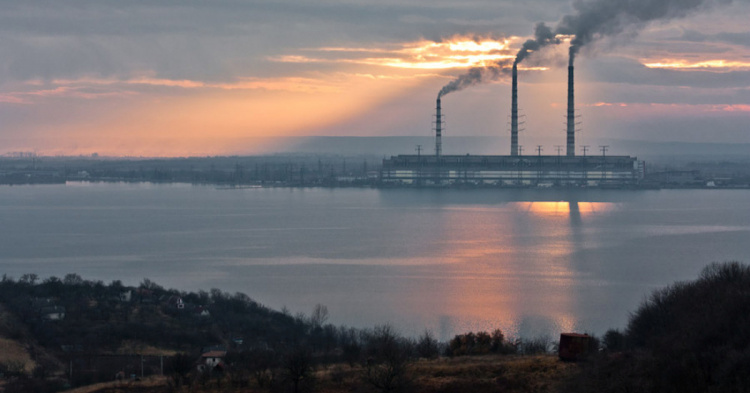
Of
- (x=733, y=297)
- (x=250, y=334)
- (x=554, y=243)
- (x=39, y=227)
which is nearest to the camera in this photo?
(x=733, y=297)

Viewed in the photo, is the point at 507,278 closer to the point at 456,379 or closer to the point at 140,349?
the point at 140,349

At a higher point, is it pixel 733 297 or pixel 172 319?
pixel 733 297

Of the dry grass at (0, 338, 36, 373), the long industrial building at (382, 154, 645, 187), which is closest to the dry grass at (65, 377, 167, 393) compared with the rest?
the dry grass at (0, 338, 36, 373)

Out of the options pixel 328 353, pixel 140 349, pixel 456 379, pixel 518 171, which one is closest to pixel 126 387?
pixel 328 353

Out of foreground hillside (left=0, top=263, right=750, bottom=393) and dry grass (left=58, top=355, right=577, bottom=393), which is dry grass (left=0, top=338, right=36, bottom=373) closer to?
foreground hillside (left=0, top=263, right=750, bottom=393)

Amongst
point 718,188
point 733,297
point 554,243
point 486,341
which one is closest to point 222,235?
point 554,243

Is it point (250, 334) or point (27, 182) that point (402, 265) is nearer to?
point (250, 334)
